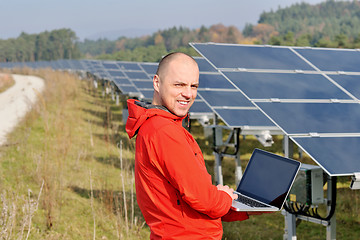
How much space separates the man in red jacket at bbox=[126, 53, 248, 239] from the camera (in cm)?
250

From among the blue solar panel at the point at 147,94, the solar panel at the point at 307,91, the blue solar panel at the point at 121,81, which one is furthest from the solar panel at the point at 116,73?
the solar panel at the point at 307,91

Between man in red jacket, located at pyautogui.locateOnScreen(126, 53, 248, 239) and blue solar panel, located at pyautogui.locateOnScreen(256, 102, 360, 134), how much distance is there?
97.7 inches

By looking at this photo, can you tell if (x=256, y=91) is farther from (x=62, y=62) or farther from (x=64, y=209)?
(x=62, y=62)

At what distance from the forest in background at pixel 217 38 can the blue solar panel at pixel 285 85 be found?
89.2ft

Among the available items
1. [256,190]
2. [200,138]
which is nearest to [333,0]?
[200,138]

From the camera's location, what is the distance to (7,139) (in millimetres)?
12672

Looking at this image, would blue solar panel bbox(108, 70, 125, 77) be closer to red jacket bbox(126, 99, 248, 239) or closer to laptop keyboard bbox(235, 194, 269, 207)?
laptop keyboard bbox(235, 194, 269, 207)

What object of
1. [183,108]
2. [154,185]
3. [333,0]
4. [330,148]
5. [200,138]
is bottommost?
Result: [200,138]

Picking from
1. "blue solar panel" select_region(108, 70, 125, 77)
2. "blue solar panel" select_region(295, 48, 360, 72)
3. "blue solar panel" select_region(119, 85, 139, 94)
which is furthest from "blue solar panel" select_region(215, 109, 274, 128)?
"blue solar panel" select_region(108, 70, 125, 77)

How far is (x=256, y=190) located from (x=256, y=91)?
9.20 feet

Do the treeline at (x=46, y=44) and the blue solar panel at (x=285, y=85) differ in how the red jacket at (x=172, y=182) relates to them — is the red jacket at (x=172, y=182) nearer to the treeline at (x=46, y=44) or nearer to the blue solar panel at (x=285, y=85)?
the blue solar panel at (x=285, y=85)

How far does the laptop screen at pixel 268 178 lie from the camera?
128 inches

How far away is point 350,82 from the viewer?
6641 millimetres

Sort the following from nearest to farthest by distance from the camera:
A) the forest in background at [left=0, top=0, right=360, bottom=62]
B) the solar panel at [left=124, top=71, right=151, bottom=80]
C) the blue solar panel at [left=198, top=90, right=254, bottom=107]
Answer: the blue solar panel at [left=198, top=90, right=254, bottom=107] < the solar panel at [left=124, top=71, right=151, bottom=80] < the forest in background at [left=0, top=0, right=360, bottom=62]
